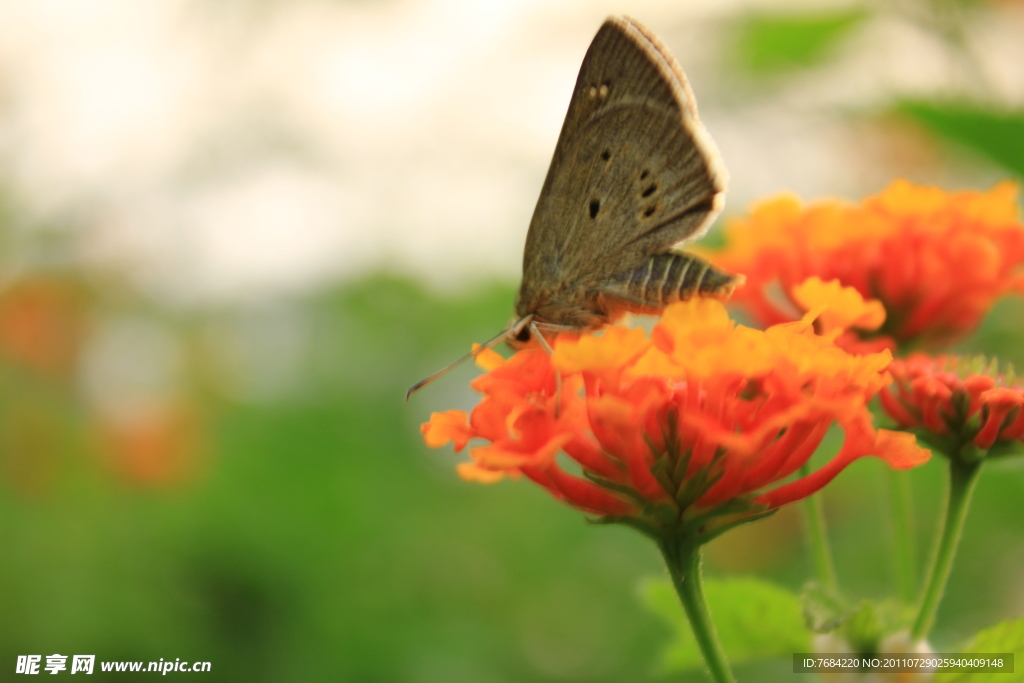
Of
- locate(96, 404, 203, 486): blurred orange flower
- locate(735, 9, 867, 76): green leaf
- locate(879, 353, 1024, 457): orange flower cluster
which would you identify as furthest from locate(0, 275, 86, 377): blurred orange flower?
locate(879, 353, 1024, 457): orange flower cluster

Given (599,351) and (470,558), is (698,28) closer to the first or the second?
(470,558)

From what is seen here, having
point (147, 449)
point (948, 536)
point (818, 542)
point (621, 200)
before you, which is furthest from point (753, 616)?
point (147, 449)

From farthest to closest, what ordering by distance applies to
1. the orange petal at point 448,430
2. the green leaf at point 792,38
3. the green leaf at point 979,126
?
the green leaf at point 792,38 → the green leaf at point 979,126 → the orange petal at point 448,430

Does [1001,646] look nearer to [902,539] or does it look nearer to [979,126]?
[902,539]

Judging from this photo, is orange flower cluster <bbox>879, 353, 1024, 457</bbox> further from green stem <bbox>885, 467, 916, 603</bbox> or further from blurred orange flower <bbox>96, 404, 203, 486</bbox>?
blurred orange flower <bbox>96, 404, 203, 486</bbox>

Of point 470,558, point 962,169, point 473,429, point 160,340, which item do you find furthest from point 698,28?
point 160,340

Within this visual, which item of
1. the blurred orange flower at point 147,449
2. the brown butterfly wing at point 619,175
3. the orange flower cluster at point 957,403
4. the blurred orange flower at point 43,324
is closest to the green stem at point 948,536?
the orange flower cluster at point 957,403

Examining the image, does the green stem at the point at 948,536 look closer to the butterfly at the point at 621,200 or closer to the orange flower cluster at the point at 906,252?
the orange flower cluster at the point at 906,252
